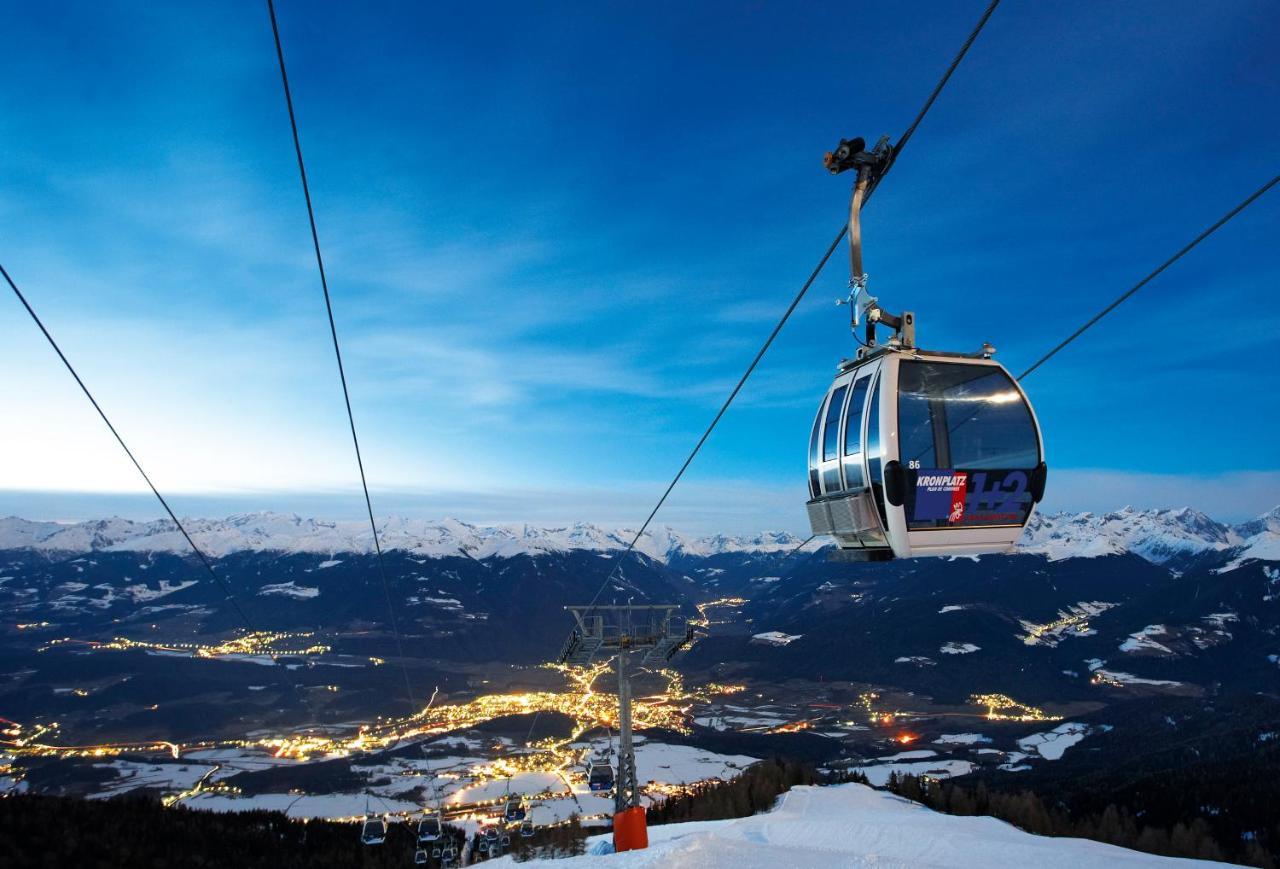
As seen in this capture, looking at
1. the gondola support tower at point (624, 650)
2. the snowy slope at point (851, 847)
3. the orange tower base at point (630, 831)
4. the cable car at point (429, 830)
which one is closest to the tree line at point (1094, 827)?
the snowy slope at point (851, 847)

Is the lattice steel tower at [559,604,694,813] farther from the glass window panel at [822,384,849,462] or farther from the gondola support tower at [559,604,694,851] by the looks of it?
the glass window panel at [822,384,849,462]

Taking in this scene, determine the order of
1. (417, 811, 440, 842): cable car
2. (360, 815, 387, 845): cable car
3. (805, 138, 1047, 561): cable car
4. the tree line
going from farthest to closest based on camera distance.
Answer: the tree line, (417, 811, 440, 842): cable car, (360, 815, 387, 845): cable car, (805, 138, 1047, 561): cable car

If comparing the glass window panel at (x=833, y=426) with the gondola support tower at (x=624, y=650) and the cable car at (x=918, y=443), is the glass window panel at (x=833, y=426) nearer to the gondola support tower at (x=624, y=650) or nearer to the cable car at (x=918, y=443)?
the cable car at (x=918, y=443)

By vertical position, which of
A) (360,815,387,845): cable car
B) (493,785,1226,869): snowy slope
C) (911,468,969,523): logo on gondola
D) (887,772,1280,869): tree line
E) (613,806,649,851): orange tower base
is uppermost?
(911,468,969,523): logo on gondola

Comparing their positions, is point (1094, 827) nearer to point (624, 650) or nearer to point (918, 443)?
point (624, 650)

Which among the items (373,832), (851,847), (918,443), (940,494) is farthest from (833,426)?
(373,832)

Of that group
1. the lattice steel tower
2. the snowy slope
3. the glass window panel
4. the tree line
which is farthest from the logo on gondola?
the tree line
